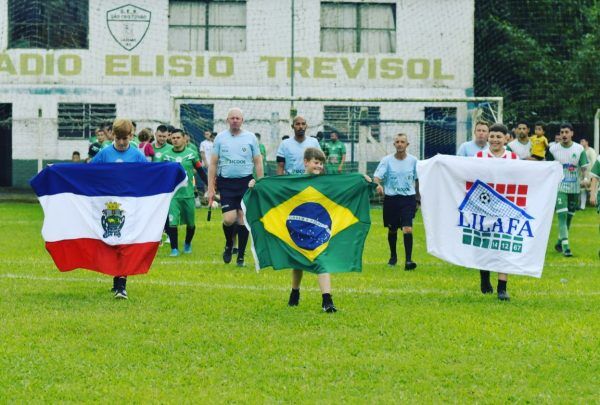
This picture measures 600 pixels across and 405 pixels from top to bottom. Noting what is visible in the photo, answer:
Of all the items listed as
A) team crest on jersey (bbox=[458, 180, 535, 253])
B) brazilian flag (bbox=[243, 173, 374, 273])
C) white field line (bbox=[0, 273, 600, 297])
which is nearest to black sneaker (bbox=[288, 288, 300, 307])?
brazilian flag (bbox=[243, 173, 374, 273])

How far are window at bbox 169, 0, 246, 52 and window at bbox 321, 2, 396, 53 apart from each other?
2.69 metres

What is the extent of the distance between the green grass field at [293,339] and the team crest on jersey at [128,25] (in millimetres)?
22058

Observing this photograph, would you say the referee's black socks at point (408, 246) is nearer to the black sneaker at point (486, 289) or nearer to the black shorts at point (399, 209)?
the black shorts at point (399, 209)

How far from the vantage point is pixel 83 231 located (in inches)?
479

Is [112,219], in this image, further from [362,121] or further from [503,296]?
[362,121]

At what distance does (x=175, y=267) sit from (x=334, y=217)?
449 centimetres

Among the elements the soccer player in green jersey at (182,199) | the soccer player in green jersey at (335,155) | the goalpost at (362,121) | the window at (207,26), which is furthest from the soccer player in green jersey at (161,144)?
the window at (207,26)

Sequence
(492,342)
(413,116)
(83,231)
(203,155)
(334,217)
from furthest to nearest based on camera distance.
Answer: (413,116)
(203,155)
(83,231)
(334,217)
(492,342)

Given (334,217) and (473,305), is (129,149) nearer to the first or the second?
(334,217)

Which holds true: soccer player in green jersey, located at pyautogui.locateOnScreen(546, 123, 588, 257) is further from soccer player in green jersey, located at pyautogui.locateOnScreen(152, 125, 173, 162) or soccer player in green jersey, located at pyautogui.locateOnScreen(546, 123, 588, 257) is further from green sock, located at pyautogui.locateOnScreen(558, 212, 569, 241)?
soccer player in green jersey, located at pyautogui.locateOnScreen(152, 125, 173, 162)

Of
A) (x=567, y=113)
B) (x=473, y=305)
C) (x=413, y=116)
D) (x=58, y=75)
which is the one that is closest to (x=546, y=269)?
(x=473, y=305)

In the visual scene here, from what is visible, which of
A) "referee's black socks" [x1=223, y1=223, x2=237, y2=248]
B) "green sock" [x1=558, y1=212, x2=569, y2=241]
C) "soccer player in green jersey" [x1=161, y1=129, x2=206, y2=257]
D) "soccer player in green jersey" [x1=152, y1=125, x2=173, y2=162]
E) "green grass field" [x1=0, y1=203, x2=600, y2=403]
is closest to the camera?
"green grass field" [x1=0, y1=203, x2=600, y2=403]

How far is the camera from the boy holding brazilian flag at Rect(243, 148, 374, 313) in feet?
36.8

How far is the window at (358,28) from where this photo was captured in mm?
36250
